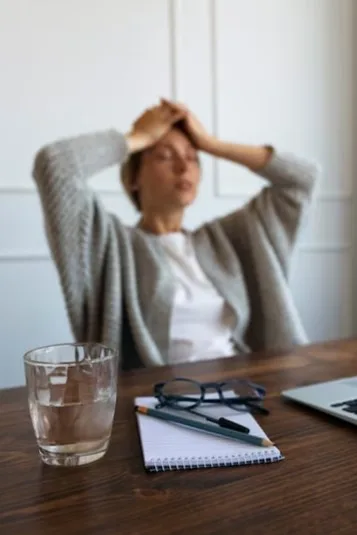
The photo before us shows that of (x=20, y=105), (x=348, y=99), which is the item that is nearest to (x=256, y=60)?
(x=348, y=99)

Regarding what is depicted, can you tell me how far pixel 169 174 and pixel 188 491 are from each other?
0.84 m

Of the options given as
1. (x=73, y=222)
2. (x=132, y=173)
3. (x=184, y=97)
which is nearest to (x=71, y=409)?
(x=73, y=222)

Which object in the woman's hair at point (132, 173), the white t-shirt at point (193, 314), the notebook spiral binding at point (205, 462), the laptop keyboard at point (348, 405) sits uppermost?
the woman's hair at point (132, 173)

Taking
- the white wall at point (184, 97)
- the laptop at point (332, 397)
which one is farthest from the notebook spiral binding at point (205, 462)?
the white wall at point (184, 97)

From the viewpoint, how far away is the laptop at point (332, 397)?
2.03 feet

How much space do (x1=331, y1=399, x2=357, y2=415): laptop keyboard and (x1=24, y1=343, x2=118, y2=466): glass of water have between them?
0.24m

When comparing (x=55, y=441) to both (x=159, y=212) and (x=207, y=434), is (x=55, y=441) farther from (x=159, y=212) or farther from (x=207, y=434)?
(x=159, y=212)

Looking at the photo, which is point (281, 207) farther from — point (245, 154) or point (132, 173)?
point (132, 173)

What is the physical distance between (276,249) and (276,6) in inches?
44.9

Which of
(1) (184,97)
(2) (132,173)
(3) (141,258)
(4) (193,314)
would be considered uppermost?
(1) (184,97)

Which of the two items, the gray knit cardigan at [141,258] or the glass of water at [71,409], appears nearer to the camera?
the glass of water at [71,409]

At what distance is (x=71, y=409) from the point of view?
1.66ft

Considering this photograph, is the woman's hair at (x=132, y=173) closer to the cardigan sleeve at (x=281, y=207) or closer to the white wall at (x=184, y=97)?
the cardigan sleeve at (x=281, y=207)

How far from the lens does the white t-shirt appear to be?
45.3 inches
